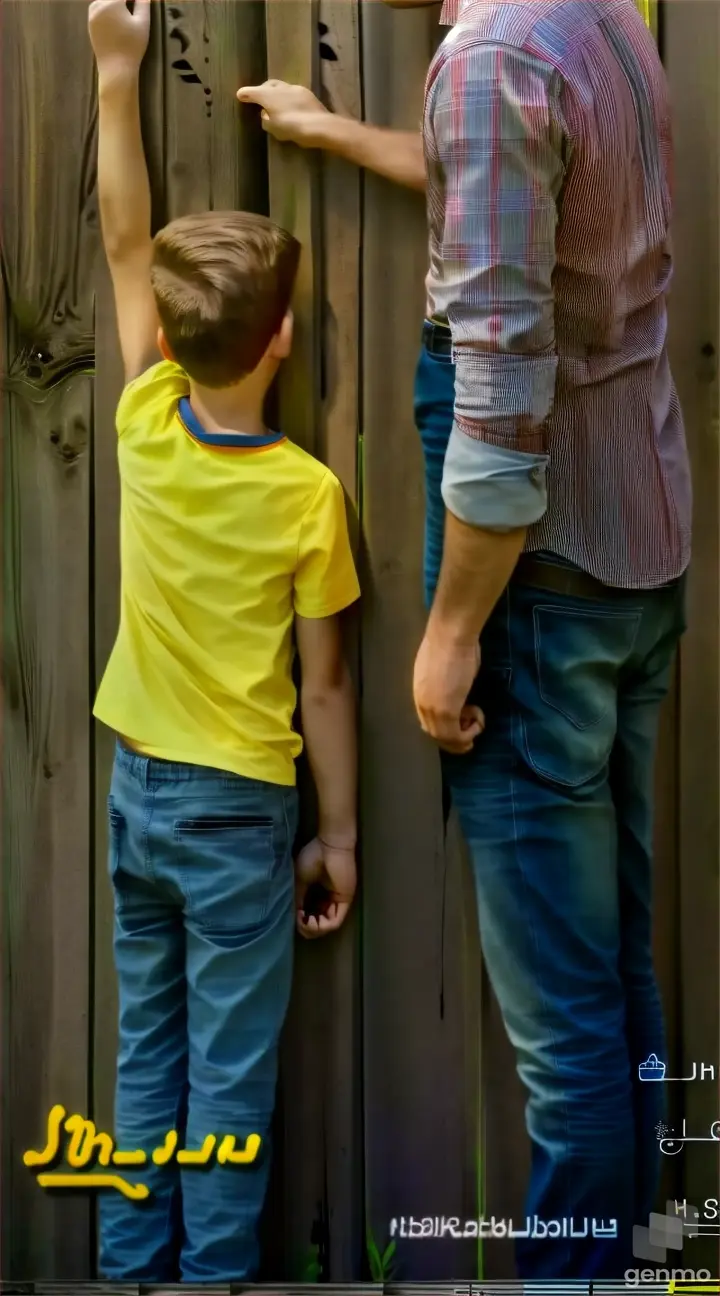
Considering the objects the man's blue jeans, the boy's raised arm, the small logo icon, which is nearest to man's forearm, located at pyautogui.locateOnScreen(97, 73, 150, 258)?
the boy's raised arm

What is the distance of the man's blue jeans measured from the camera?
1866mm

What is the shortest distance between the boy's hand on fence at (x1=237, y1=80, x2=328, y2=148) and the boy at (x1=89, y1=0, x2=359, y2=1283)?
161mm

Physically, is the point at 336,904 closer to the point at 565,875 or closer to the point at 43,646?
the point at 565,875

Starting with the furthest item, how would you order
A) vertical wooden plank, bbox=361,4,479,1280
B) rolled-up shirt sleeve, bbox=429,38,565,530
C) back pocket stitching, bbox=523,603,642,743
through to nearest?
vertical wooden plank, bbox=361,4,479,1280 → back pocket stitching, bbox=523,603,642,743 → rolled-up shirt sleeve, bbox=429,38,565,530

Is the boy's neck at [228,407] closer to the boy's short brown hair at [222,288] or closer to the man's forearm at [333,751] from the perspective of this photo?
the boy's short brown hair at [222,288]

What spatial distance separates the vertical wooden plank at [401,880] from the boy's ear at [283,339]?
0.42 feet

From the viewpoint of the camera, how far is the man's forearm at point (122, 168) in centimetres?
192

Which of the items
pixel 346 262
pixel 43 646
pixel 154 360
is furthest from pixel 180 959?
pixel 346 262

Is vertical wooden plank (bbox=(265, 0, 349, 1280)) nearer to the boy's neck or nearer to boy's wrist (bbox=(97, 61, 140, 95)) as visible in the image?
the boy's neck

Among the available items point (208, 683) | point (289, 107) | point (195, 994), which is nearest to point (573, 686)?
point (208, 683)

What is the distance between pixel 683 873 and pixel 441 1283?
31.9 inches

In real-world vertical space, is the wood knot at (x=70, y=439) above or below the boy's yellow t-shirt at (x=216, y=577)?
above

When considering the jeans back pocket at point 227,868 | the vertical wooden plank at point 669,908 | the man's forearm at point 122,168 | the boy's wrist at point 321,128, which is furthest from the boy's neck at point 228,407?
the vertical wooden plank at point 669,908

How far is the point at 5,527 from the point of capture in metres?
2.02
